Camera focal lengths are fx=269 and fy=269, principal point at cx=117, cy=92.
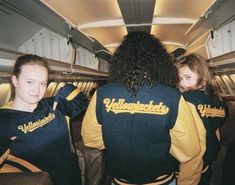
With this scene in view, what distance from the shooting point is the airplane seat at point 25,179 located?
1.11 m

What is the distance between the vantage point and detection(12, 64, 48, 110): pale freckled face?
75.5 inches

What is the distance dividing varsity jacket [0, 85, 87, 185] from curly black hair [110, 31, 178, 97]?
493 millimetres

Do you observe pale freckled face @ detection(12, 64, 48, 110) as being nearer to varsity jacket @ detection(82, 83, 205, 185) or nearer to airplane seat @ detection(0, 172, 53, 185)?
varsity jacket @ detection(82, 83, 205, 185)

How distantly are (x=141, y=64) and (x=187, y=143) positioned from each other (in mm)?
638

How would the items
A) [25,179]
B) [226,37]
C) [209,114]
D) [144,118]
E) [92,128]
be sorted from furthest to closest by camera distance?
[226,37] < [209,114] < [92,128] < [144,118] < [25,179]

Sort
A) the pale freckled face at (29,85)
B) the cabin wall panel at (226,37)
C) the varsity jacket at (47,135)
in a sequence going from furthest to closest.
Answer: the cabin wall panel at (226,37) → the pale freckled face at (29,85) → the varsity jacket at (47,135)

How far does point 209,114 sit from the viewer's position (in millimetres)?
2330

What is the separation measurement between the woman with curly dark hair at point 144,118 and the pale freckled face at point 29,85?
41 centimetres

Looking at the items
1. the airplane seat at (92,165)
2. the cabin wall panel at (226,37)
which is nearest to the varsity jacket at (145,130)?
the airplane seat at (92,165)

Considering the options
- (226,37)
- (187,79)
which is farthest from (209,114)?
(226,37)

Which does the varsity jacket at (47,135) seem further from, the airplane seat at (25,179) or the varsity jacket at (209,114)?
the varsity jacket at (209,114)

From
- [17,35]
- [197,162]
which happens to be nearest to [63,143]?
[197,162]

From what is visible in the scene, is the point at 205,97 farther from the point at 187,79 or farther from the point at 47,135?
the point at 47,135

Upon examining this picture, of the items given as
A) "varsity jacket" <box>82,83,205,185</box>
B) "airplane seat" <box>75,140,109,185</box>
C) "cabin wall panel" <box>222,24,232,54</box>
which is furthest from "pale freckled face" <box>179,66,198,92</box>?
"cabin wall panel" <box>222,24,232,54</box>
